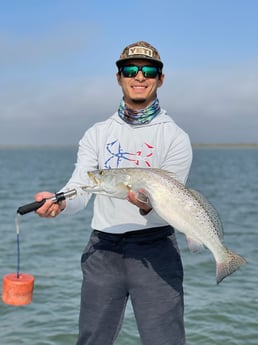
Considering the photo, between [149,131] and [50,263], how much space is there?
25.3 ft

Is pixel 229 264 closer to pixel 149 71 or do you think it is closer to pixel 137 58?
pixel 149 71

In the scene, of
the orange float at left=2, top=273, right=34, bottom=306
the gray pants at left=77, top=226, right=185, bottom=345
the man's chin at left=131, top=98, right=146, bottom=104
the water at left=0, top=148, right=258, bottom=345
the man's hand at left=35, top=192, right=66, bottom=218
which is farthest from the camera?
the water at left=0, top=148, right=258, bottom=345

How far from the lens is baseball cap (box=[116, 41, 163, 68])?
4.82 meters

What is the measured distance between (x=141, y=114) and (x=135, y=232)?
3.54 ft

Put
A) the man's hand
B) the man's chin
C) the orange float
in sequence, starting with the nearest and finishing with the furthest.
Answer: the man's hand → the man's chin → the orange float

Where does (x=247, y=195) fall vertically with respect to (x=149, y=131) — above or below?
below

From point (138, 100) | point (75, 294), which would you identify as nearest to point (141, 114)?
point (138, 100)

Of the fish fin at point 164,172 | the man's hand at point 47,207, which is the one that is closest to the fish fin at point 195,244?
the fish fin at point 164,172

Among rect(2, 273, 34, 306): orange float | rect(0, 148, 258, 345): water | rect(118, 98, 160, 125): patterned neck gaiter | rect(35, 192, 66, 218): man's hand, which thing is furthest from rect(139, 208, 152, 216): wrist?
rect(0, 148, 258, 345): water

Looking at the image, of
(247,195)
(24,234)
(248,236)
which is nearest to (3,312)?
(24,234)

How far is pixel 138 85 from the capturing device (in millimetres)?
4812

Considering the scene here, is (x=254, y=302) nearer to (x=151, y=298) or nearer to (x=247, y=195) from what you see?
(x=151, y=298)

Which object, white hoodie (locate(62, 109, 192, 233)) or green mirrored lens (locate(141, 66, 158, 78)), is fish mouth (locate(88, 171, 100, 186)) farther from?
green mirrored lens (locate(141, 66, 158, 78))

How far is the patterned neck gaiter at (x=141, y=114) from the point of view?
4.86 meters
